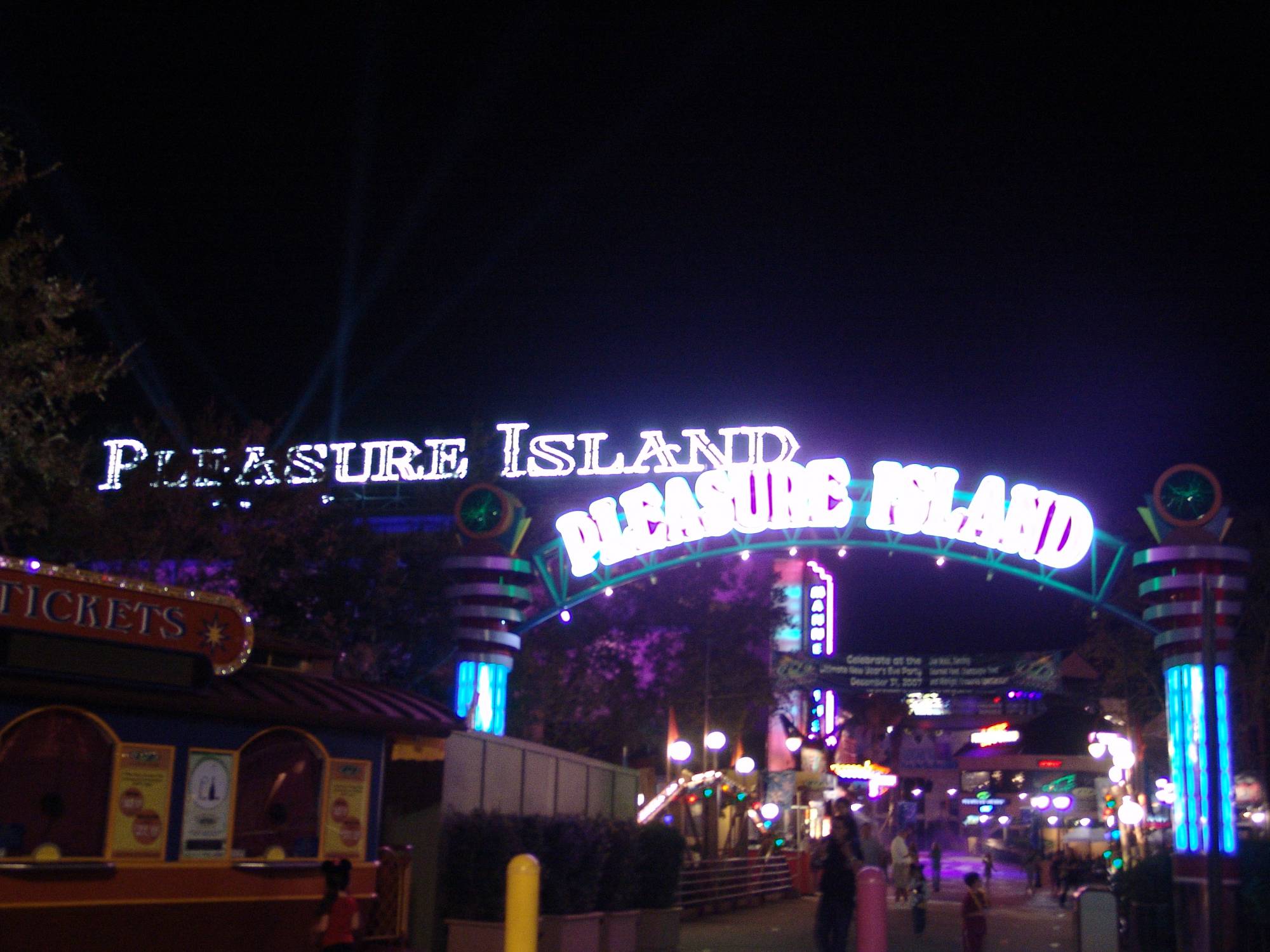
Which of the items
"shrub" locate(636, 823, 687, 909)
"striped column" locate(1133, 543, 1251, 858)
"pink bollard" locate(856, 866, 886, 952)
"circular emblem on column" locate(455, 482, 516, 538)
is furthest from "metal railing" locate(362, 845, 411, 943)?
"striped column" locate(1133, 543, 1251, 858)

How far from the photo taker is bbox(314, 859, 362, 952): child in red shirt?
10320mm

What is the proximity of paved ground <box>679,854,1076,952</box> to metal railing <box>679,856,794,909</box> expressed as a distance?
1.28ft

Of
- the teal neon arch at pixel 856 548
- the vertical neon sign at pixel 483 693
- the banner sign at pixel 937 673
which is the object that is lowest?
the vertical neon sign at pixel 483 693

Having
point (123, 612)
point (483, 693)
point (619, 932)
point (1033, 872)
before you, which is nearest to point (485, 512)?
point (483, 693)

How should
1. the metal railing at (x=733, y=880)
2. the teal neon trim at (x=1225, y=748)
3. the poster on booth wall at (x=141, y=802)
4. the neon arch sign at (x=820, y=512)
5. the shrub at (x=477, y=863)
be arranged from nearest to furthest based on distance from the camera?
1. the poster on booth wall at (x=141, y=802)
2. the shrub at (x=477, y=863)
3. the teal neon trim at (x=1225, y=748)
4. the neon arch sign at (x=820, y=512)
5. the metal railing at (x=733, y=880)

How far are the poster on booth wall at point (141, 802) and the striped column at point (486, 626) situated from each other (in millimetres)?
8733

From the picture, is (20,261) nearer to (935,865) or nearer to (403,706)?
(403,706)

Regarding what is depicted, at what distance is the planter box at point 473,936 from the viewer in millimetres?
14859

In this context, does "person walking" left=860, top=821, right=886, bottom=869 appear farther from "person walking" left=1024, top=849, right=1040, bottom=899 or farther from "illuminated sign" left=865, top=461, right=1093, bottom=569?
"person walking" left=1024, top=849, right=1040, bottom=899

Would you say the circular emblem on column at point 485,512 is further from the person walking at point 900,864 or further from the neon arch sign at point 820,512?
the person walking at point 900,864

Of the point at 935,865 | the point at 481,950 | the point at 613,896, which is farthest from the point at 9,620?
the point at 935,865

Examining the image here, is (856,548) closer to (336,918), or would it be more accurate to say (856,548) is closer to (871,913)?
(871,913)

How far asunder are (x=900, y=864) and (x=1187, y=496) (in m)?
15.9

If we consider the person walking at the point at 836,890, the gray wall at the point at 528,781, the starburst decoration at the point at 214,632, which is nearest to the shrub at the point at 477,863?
the gray wall at the point at 528,781
